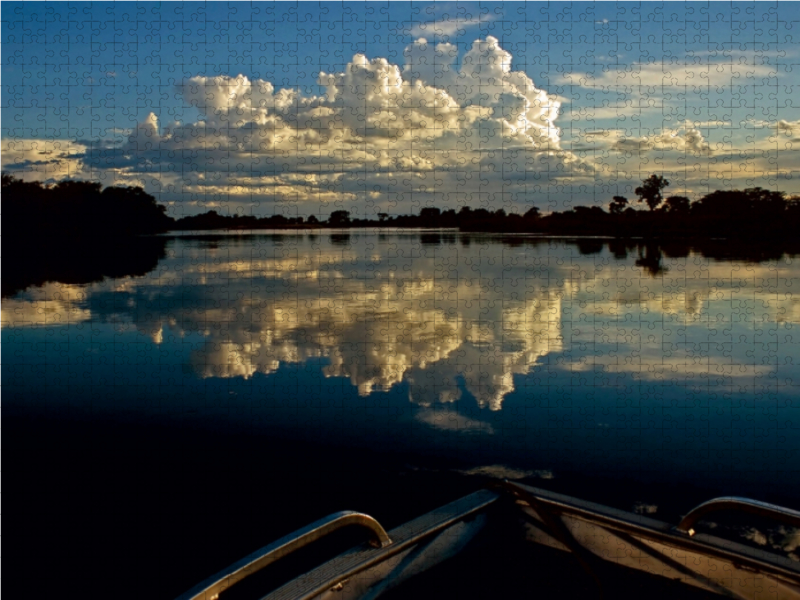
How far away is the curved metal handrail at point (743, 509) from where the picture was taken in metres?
2.95

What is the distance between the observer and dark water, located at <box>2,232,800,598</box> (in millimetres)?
5793

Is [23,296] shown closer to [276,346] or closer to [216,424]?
[276,346]

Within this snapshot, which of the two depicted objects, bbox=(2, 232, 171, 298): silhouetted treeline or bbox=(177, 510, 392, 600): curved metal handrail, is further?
bbox=(2, 232, 171, 298): silhouetted treeline

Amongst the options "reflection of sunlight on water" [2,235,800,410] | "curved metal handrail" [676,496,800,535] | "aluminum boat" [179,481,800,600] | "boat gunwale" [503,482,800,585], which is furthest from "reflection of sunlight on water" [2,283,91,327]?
"curved metal handrail" [676,496,800,535]

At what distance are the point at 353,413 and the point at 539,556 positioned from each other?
464 cm

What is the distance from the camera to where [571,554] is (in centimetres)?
359

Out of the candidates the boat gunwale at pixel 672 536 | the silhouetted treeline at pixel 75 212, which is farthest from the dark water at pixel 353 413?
the silhouetted treeline at pixel 75 212

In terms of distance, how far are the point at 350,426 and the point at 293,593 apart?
4829 millimetres

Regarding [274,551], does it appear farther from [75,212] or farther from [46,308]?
[75,212]

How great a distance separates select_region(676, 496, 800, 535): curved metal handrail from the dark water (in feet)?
8.23

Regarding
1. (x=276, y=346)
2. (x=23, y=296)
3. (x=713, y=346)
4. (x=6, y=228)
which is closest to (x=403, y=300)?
(x=276, y=346)

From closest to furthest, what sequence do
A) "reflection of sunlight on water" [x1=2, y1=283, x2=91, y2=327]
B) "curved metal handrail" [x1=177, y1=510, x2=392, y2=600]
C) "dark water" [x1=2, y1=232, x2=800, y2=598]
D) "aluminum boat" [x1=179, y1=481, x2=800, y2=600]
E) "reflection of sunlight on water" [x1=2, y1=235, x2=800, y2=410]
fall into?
"curved metal handrail" [x1=177, y1=510, x2=392, y2=600]
"aluminum boat" [x1=179, y1=481, x2=800, y2=600]
"dark water" [x1=2, y1=232, x2=800, y2=598]
"reflection of sunlight on water" [x1=2, y1=235, x2=800, y2=410]
"reflection of sunlight on water" [x1=2, y1=283, x2=91, y2=327]

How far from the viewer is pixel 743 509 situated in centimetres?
314

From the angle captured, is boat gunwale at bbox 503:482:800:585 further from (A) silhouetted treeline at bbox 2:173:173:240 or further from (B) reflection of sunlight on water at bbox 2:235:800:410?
(A) silhouetted treeline at bbox 2:173:173:240
